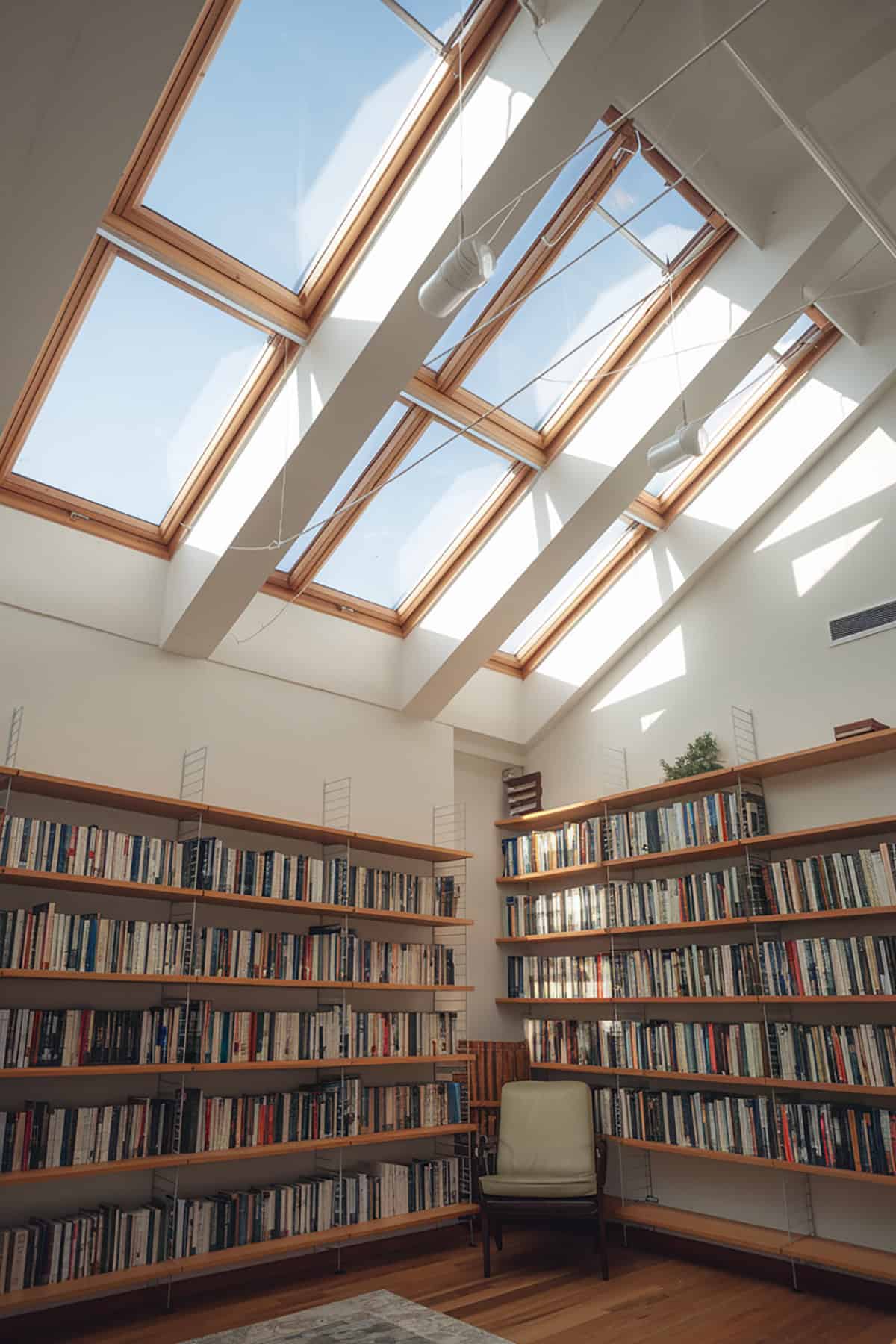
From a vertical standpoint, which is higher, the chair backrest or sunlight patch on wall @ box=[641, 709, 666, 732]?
sunlight patch on wall @ box=[641, 709, 666, 732]

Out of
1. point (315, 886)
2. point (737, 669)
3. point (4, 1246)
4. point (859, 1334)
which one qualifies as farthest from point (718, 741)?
point (4, 1246)

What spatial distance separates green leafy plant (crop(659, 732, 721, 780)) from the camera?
5113mm

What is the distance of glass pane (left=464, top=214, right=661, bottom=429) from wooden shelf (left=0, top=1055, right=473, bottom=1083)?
3320mm

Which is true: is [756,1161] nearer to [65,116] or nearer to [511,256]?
[511,256]

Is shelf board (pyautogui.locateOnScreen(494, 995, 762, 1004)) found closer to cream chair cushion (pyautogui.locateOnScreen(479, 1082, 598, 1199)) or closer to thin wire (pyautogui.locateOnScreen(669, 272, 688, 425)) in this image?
cream chair cushion (pyautogui.locateOnScreen(479, 1082, 598, 1199))

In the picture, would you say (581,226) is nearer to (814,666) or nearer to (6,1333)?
(814,666)

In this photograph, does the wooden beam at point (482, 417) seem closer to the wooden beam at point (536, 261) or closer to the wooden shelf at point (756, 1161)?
the wooden beam at point (536, 261)

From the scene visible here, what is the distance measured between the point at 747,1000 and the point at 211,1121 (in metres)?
2.49

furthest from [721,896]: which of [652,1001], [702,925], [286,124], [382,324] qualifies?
[286,124]

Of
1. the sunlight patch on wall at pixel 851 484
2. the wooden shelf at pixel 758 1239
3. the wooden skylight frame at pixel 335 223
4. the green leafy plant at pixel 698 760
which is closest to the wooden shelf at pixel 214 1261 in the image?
the wooden shelf at pixel 758 1239

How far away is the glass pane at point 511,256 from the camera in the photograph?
156 inches

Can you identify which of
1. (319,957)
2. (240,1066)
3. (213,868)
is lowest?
(240,1066)

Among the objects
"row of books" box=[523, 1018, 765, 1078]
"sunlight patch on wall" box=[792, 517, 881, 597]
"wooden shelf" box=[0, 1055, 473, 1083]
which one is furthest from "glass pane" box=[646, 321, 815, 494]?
"wooden shelf" box=[0, 1055, 473, 1083]

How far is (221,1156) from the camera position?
13.1 feet
